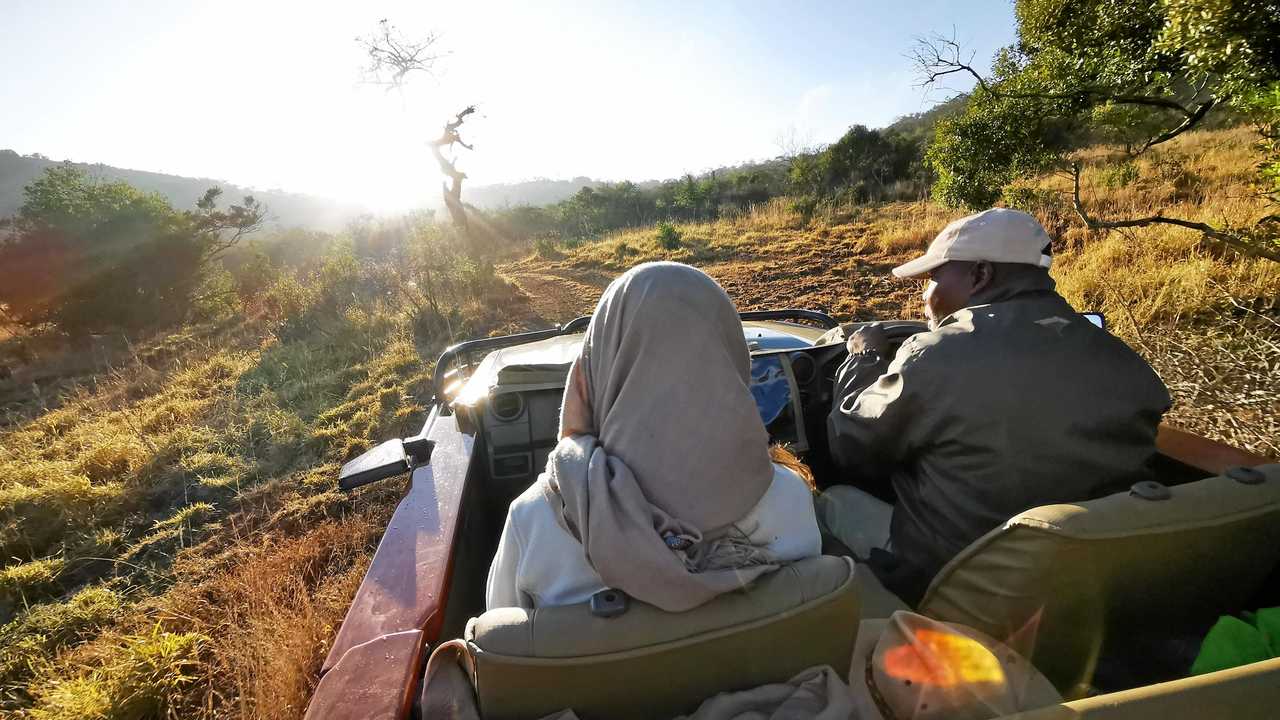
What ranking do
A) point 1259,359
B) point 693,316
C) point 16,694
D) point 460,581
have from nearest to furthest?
1. point 693,316
2. point 460,581
3. point 16,694
4. point 1259,359

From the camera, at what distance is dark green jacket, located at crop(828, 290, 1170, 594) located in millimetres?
1553

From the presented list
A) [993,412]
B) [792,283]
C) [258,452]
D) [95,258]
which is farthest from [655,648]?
[95,258]

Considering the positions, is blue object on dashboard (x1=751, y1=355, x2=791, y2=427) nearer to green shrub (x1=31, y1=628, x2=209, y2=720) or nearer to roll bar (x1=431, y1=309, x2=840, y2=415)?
roll bar (x1=431, y1=309, x2=840, y2=415)

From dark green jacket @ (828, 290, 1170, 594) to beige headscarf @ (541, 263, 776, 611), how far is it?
2.71ft

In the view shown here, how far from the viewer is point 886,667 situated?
3.25 ft

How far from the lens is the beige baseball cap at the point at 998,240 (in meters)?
1.85

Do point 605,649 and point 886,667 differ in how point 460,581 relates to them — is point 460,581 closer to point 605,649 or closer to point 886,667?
point 605,649

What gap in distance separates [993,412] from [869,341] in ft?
2.15

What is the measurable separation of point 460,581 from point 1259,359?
5.74m

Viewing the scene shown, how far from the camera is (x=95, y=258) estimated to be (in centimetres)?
1074

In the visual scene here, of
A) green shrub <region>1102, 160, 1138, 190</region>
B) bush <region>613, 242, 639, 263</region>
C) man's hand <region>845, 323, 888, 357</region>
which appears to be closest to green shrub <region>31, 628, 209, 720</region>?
man's hand <region>845, 323, 888, 357</region>

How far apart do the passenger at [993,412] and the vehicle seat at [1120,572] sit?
0.37 meters

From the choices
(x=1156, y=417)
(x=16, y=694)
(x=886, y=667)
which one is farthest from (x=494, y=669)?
(x=16, y=694)

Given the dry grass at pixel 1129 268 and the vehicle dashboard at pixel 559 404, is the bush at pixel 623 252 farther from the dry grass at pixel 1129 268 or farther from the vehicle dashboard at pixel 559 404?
the vehicle dashboard at pixel 559 404
